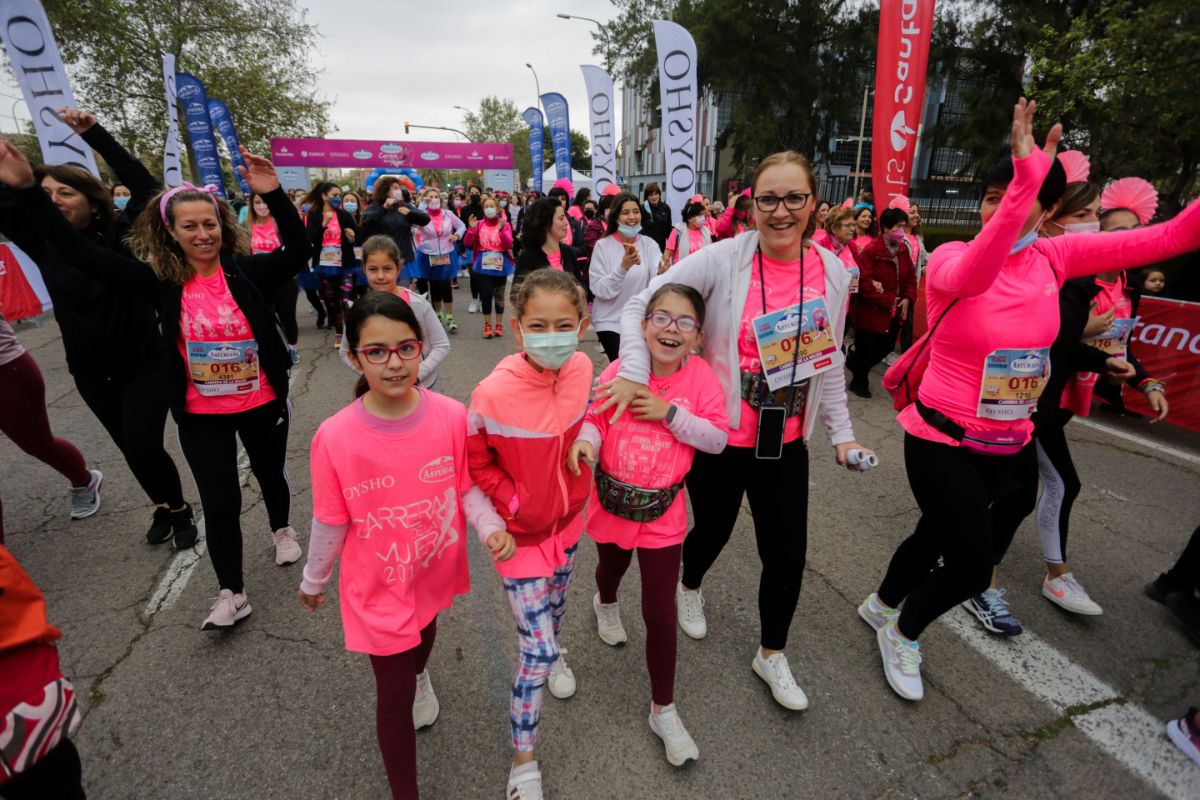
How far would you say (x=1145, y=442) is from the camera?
16.6 ft

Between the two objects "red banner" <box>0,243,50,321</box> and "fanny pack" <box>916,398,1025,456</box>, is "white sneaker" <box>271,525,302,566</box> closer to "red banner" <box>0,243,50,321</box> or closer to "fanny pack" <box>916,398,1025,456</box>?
"fanny pack" <box>916,398,1025,456</box>

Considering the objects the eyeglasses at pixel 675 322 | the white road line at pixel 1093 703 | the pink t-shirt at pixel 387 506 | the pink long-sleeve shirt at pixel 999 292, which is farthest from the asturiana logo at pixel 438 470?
the white road line at pixel 1093 703

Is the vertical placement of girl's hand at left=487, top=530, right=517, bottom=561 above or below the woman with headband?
below

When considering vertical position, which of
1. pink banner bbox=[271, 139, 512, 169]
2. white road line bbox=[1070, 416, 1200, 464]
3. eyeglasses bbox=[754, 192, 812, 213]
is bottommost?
white road line bbox=[1070, 416, 1200, 464]

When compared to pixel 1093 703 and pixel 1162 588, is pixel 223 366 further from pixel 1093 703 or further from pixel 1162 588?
pixel 1162 588

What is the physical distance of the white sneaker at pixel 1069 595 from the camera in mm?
→ 2877

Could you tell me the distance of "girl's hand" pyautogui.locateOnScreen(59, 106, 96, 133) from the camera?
105 inches

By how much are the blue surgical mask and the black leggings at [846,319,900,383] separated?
543cm

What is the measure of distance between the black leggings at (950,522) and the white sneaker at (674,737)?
42.1 inches

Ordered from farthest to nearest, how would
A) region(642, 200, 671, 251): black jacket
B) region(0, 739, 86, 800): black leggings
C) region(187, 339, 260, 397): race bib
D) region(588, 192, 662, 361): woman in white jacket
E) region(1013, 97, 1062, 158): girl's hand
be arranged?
region(642, 200, 671, 251): black jacket
region(588, 192, 662, 361): woman in white jacket
region(187, 339, 260, 397): race bib
region(1013, 97, 1062, 158): girl's hand
region(0, 739, 86, 800): black leggings

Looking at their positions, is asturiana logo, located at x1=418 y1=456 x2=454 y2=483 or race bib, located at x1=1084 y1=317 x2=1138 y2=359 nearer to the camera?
asturiana logo, located at x1=418 y1=456 x2=454 y2=483

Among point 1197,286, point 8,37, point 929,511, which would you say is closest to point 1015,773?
point 929,511

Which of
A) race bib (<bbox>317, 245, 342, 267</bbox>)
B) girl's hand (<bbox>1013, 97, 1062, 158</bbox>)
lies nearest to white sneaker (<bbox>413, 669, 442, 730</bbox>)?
girl's hand (<bbox>1013, 97, 1062, 158</bbox>)

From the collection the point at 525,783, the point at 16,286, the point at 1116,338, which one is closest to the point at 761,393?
the point at 525,783
